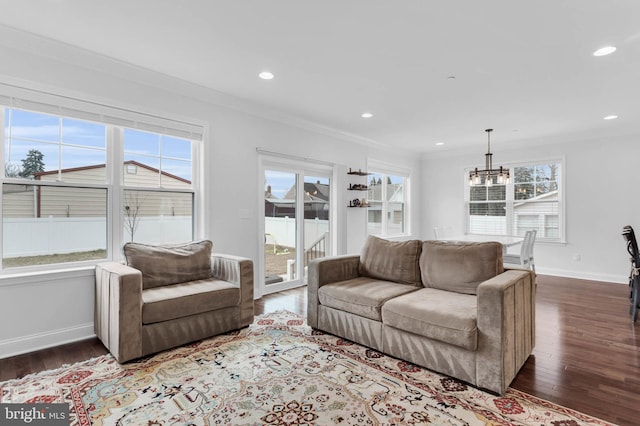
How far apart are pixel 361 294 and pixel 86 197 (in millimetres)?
2717

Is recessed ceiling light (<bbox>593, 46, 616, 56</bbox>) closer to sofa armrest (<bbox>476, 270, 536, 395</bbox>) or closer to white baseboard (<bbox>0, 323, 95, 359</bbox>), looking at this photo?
sofa armrest (<bbox>476, 270, 536, 395</bbox>)

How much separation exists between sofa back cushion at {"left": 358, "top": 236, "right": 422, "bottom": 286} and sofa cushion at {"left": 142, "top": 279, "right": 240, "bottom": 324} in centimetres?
136

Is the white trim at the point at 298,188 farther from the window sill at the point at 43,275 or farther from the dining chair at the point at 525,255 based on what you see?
the dining chair at the point at 525,255

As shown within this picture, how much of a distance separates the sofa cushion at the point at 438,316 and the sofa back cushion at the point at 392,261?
15.1 inches

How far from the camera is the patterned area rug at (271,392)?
A: 1.92 m

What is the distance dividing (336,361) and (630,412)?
182cm

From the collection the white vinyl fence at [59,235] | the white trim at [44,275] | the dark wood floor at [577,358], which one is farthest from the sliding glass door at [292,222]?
the white trim at [44,275]

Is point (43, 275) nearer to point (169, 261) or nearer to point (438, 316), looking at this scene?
point (169, 261)

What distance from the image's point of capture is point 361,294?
2.87 m

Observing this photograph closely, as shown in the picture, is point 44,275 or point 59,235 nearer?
point 44,275

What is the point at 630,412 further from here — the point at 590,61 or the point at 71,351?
the point at 71,351

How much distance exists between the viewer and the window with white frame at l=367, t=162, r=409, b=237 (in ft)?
21.9

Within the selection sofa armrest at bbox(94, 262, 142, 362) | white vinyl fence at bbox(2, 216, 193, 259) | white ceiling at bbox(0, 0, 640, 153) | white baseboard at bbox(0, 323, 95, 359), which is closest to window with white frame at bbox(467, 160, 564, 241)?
white ceiling at bbox(0, 0, 640, 153)
